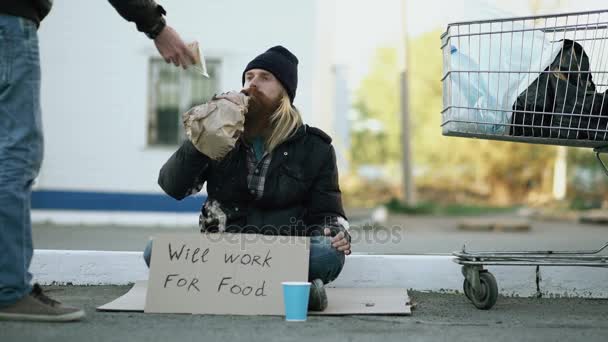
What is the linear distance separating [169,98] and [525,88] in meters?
8.27

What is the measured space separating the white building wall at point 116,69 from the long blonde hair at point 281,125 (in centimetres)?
720

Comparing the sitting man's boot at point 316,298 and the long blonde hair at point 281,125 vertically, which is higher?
the long blonde hair at point 281,125

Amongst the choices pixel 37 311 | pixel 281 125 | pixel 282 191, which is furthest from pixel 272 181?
pixel 37 311

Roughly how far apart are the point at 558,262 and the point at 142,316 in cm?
189

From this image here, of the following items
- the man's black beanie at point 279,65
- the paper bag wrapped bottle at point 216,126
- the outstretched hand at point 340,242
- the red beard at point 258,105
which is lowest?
the outstretched hand at point 340,242

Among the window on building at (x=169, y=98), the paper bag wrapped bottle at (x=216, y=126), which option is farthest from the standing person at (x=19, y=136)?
the window on building at (x=169, y=98)

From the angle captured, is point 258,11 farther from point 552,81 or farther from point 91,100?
point 552,81

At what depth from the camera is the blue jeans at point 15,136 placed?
10.2 ft

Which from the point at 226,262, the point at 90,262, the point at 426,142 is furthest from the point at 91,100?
the point at 426,142

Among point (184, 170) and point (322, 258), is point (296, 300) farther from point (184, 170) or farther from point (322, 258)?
point (184, 170)

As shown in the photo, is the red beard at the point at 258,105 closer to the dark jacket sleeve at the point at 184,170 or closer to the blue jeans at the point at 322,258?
the dark jacket sleeve at the point at 184,170

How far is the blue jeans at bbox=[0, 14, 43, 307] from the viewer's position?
310 cm

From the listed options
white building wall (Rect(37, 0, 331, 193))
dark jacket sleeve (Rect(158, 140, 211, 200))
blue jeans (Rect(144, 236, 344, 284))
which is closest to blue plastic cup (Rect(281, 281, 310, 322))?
blue jeans (Rect(144, 236, 344, 284))

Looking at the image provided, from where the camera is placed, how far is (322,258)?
12.8 feet
